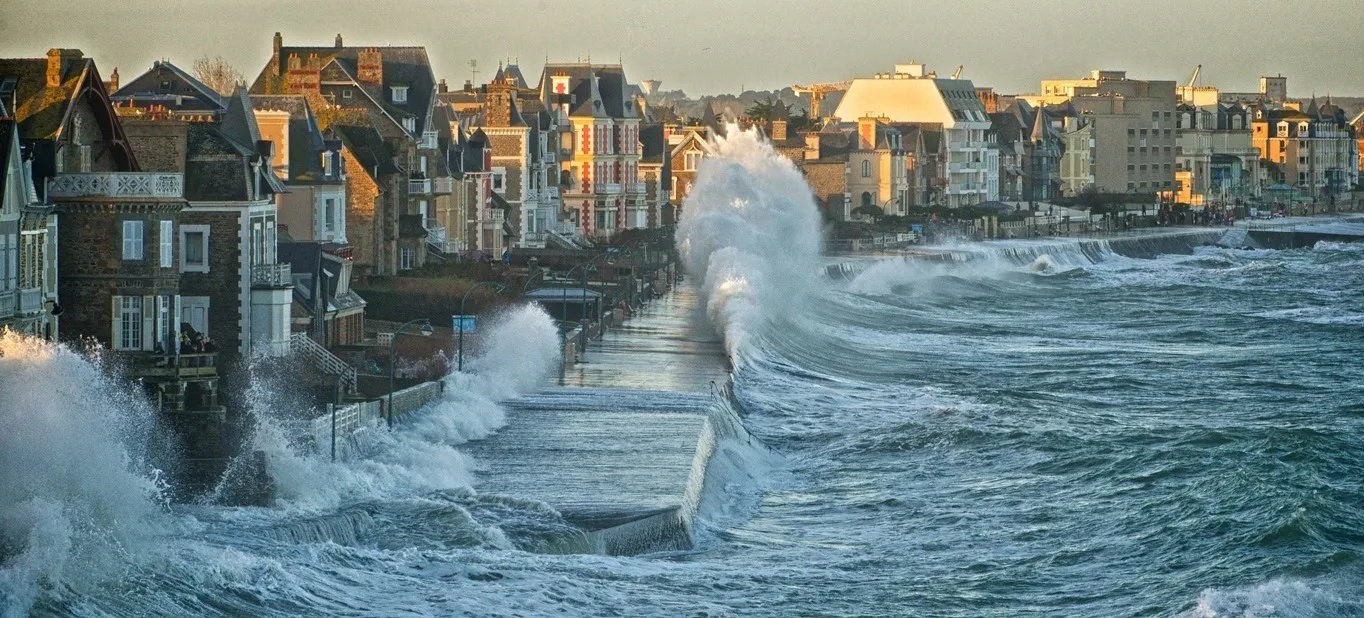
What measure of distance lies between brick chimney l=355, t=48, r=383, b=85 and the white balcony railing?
33.7 meters

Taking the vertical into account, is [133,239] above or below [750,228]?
below

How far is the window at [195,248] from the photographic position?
1619 inches

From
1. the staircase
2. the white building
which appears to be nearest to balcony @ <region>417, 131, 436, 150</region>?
the staircase

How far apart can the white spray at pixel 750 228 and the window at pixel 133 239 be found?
1325 inches

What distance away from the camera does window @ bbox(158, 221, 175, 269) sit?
3894cm

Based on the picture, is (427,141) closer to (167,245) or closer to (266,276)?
(266,276)

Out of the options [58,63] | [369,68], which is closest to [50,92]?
[58,63]

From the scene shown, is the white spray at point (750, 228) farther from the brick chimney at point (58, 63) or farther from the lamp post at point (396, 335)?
the brick chimney at point (58, 63)

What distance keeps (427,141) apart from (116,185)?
101 ft

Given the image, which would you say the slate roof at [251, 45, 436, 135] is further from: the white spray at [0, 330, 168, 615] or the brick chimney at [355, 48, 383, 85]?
the white spray at [0, 330, 168, 615]

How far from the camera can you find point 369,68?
224ft

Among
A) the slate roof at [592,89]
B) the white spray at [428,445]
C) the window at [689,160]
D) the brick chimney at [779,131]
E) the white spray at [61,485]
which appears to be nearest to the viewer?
the white spray at [61,485]

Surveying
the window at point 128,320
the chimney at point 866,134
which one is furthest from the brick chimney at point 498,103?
the window at point 128,320

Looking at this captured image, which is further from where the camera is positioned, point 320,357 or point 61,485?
point 320,357
